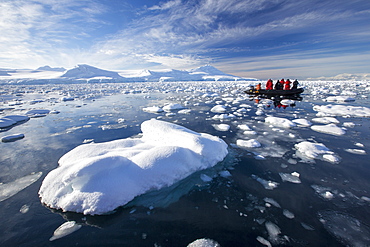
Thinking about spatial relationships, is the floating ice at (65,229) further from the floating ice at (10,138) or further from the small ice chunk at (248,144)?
the floating ice at (10,138)

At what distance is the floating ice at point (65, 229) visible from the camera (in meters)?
2.96

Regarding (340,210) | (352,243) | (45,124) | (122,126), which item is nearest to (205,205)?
(352,243)

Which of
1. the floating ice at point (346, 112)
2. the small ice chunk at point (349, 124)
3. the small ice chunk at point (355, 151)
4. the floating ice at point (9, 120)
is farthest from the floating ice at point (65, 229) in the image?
the floating ice at point (346, 112)

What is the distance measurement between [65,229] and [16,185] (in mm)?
2696

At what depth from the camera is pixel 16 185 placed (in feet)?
14.3

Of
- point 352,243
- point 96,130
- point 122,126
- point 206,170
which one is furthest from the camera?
point 122,126

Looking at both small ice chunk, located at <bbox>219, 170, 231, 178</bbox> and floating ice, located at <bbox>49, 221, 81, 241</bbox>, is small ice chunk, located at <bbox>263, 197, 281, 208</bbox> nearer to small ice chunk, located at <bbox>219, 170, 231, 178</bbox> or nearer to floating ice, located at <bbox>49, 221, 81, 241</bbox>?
small ice chunk, located at <bbox>219, 170, 231, 178</bbox>

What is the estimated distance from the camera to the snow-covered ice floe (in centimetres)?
342

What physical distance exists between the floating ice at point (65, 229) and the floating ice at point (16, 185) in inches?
84.2

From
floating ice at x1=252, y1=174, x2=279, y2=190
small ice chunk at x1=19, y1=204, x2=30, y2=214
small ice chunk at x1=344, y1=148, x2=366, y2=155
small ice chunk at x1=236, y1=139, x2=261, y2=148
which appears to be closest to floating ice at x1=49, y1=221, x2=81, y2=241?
small ice chunk at x1=19, y1=204, x2=30, y2=214

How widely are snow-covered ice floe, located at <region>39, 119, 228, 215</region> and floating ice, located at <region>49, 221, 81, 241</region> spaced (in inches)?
10.4

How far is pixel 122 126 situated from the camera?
382 inches

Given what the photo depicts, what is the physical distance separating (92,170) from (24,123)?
1134cm

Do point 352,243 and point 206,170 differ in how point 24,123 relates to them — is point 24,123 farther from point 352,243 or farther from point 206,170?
point 352,243
